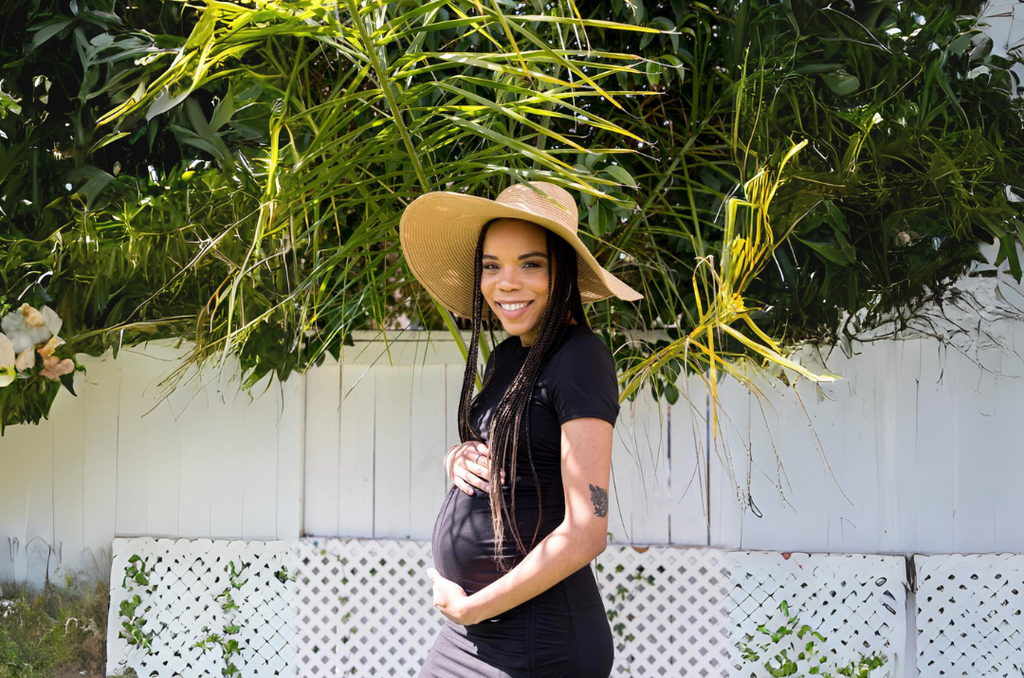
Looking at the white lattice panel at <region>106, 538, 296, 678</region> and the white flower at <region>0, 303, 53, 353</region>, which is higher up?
the white flower at <region>0, 303, 53, 353</region>

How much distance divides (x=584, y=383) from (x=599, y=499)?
17 cm

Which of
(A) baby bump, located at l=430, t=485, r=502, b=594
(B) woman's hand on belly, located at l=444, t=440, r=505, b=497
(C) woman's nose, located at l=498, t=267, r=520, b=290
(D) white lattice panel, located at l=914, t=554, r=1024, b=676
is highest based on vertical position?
(C) woman's nose, located at l=498, t=267, r=520, b=290

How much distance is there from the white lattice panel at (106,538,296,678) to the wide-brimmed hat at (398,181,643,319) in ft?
4.38

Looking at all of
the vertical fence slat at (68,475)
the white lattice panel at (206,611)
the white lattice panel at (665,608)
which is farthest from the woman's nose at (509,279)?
the vertical fence slat at (68,475)

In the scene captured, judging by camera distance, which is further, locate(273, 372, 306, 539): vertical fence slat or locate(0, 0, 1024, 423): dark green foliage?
locate(273, 372, 306, 539): vertical fence slat

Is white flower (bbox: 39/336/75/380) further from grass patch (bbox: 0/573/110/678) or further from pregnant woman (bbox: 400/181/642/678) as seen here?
pregnant woman (bbox: 400/181/642/678)

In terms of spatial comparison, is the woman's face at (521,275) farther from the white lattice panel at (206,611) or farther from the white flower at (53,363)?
the white flower at (53,363)

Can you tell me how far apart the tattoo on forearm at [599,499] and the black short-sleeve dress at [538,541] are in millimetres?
102

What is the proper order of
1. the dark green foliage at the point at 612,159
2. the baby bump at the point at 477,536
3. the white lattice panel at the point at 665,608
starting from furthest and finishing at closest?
the white lattice panel at the point at 665,608, the dark green foliage at the point at 612,159, the baby bump at the point at 477,536

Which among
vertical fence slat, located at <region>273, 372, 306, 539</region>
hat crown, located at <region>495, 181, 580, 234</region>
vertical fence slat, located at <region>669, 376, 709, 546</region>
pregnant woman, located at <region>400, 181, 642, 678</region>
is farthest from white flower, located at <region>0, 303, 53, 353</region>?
vertical fence slat, located at <region>669, 376, 709, 546</region>

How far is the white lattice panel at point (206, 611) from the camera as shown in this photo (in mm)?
2566

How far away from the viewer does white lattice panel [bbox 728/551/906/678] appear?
233cm

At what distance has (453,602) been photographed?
1.27m

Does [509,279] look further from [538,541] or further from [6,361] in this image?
[6,361]
